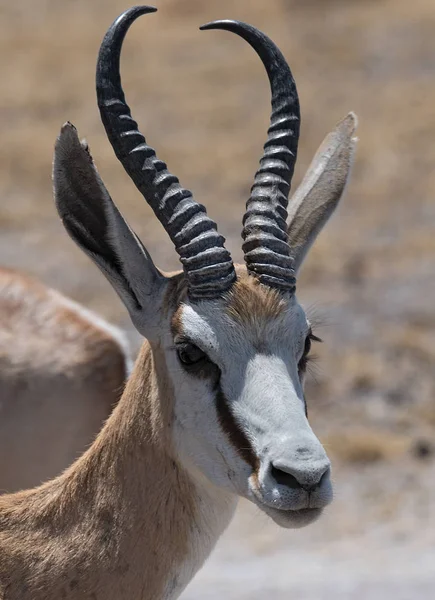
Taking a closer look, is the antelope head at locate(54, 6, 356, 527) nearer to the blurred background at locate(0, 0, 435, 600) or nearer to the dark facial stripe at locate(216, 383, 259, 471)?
the dark facial stripe at locate(216, 383, 259, 471)

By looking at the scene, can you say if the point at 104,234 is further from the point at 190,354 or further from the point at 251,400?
the point at 251,400

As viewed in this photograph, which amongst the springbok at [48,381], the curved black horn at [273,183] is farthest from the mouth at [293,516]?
the springbok at [48,381]

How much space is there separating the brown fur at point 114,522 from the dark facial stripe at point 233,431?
27 centimetres

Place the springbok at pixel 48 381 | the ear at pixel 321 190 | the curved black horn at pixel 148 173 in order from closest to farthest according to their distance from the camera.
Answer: the curved black horn at pixel 148 173 < the ear at pixel 321 190 < the springbok at pixel 48 381

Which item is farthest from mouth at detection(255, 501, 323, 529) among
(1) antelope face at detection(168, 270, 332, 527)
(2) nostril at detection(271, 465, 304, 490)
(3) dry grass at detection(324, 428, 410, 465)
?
(3) dry grass at detection(324, 428, 410, 465)

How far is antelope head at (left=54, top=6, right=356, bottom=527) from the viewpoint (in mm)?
4238

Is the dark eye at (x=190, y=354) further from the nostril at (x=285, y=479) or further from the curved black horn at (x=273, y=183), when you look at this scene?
the nostril at (x=285, y=479)

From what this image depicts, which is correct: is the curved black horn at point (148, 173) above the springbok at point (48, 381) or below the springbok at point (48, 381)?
above

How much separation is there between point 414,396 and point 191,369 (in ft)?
28.3

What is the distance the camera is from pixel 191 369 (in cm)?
456

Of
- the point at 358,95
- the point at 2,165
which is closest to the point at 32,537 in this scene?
the point at 2,165

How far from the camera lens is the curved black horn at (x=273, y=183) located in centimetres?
470

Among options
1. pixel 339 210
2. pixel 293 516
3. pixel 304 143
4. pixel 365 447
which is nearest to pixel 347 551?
pixel 365 447

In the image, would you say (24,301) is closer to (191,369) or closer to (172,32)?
(191,369)
